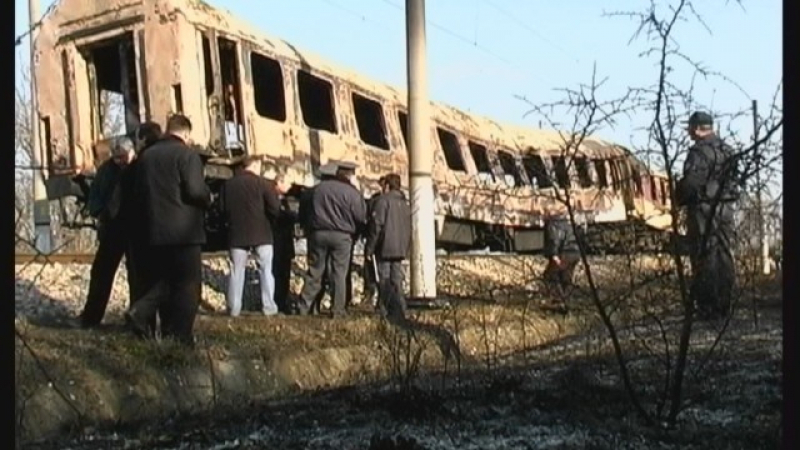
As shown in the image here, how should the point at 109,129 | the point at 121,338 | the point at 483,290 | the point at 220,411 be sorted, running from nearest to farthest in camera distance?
the point at 220,411, the point at 121,338, the point at 483,290, the point at 109,129

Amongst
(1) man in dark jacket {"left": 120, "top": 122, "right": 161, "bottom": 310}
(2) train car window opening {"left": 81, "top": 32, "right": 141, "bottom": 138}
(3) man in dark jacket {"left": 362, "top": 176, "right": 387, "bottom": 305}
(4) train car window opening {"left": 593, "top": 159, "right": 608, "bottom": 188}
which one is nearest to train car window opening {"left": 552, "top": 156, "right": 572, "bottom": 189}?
(4) train car window opening {"left": 593, "top": 159, "right": 608, "bottom": 188}

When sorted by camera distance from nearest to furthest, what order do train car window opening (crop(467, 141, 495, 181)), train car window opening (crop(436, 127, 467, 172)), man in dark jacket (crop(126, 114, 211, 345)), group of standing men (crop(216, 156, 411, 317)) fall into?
man in dark jacket (crop(126, 114, 211, 345)) → group of standing men (crop(216, 156, 411, 317)) → train car window opening (crop(436, 127, 467, 172)) → train car window opening (crop(467, 141, 495, 181))

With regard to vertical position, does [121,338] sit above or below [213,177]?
below

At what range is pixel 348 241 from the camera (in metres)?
10.8

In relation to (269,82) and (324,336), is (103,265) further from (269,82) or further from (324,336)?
(269,82)

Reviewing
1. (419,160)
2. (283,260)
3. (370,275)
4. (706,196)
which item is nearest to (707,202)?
(706,196)

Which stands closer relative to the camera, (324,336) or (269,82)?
(324,336)

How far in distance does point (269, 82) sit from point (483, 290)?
5735 mm

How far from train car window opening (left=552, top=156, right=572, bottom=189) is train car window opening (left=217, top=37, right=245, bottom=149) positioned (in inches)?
350

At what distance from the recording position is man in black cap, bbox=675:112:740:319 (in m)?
4.19

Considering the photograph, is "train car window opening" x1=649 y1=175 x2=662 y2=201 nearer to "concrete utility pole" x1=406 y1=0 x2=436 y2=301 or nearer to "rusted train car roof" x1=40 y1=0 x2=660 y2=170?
"rusted train car roof" x1=40 y1=0 x2=660 y2=170

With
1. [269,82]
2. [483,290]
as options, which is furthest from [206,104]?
[483,290]

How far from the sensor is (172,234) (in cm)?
720

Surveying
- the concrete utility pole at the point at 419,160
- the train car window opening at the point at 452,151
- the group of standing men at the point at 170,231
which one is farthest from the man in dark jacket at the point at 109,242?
the train car window opening at the point at 452,151
